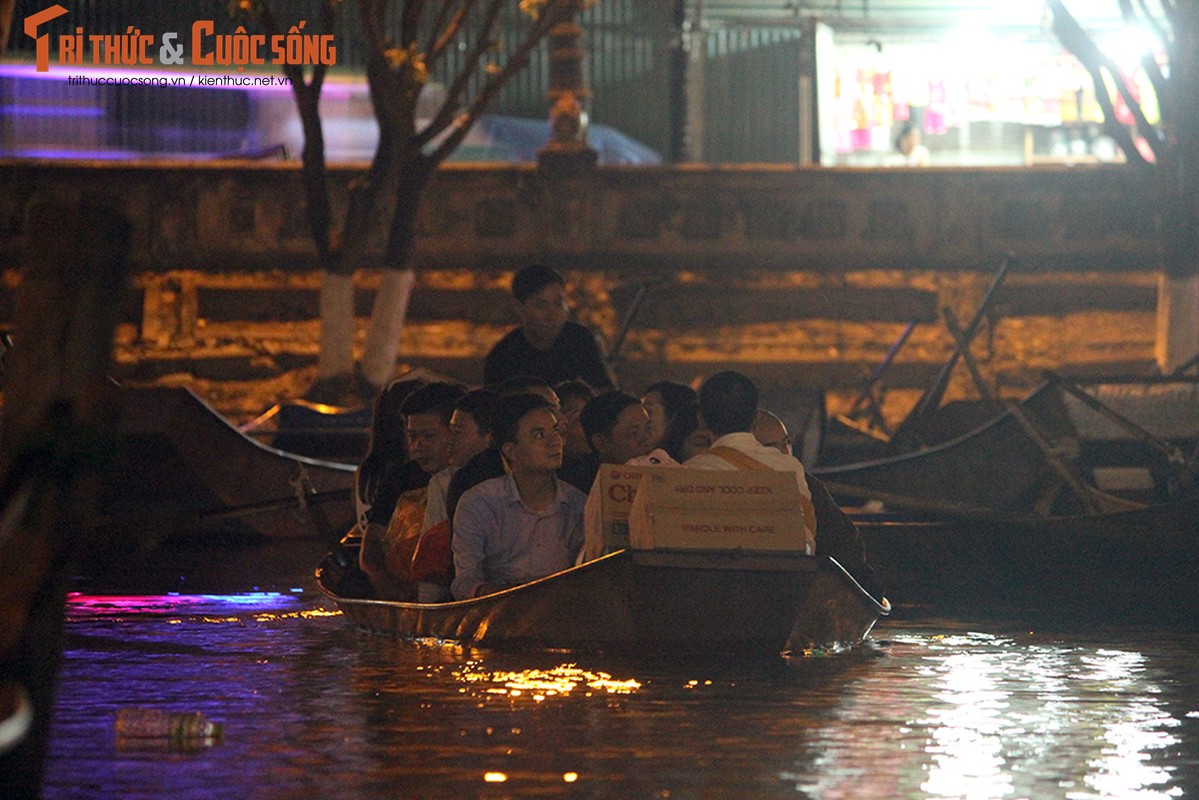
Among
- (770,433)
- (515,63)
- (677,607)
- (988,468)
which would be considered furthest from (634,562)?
(515,63)

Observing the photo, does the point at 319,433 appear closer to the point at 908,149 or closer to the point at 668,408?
the point at 668,408

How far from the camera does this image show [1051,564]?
12.7m

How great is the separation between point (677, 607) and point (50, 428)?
178 inches

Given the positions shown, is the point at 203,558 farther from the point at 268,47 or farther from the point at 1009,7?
the point at 1009,7

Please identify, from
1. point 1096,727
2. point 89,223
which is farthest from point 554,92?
point 89,223

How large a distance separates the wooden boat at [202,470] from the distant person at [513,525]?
6.15 m

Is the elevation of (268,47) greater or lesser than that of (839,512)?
greater

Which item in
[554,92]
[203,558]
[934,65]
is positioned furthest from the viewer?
[934,65]

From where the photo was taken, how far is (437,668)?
9.14 m

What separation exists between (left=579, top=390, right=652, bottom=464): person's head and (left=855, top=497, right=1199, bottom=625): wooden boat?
2684mm

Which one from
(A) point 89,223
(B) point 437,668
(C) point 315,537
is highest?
(A) point 89,223

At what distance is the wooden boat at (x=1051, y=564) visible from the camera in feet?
39.7

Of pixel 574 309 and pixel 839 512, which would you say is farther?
pixel 574 309

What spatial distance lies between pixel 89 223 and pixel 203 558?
11.4 meters
